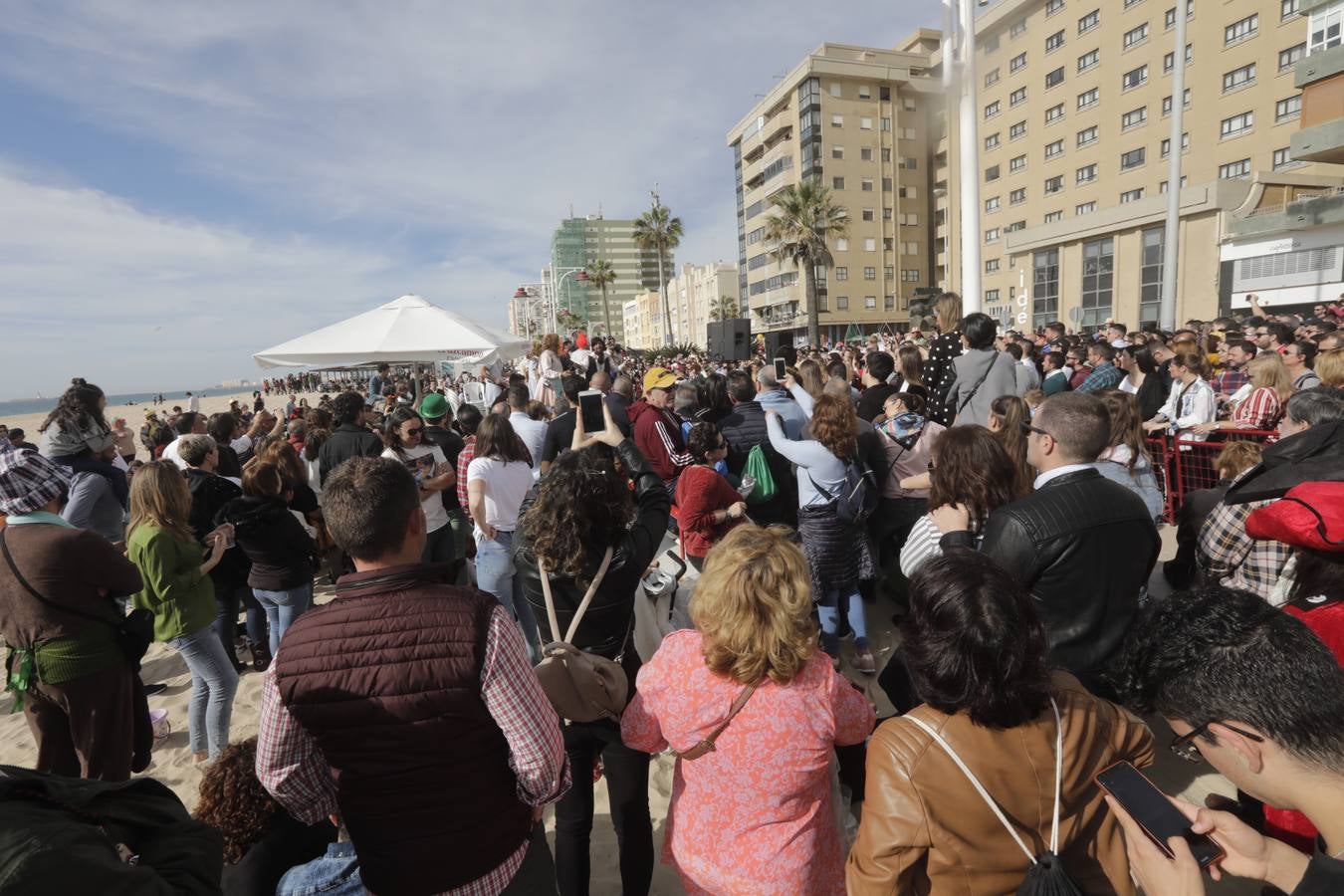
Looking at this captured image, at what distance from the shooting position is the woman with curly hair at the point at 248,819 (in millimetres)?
1852

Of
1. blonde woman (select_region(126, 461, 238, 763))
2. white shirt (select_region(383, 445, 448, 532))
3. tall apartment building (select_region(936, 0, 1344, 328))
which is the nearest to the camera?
blonde woman (select_region(126, 461, 238, 763))

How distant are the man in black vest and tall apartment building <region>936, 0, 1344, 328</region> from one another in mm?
26502

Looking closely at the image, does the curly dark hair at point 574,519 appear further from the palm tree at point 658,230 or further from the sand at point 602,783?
the palm tree at point 658,230

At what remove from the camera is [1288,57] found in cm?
2836

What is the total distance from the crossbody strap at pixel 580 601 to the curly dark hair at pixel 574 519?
0.03 meters

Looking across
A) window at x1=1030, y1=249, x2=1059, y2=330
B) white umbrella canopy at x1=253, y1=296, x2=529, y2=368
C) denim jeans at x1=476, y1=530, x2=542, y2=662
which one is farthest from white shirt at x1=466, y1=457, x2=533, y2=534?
window at x1=1030, y1=249, x2=1059, y2=330

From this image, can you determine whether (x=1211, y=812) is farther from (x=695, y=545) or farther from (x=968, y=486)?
(x=695, y=545)

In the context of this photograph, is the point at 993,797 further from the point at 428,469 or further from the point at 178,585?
the point at 428,469

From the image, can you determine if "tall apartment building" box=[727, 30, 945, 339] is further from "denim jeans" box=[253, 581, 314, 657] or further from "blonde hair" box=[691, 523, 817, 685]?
"blonde hair" box=[691, 523, 817, 685]

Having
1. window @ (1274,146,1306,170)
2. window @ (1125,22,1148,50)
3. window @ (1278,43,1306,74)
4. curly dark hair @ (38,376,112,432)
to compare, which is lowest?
curly dark hair @ (38,376,112,432)

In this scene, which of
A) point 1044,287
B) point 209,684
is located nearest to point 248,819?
point 209,684

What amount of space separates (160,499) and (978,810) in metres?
4.20

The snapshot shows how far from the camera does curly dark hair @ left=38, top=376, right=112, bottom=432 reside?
15.0 ft

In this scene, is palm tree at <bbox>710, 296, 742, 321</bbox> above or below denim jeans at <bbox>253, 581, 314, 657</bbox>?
above
